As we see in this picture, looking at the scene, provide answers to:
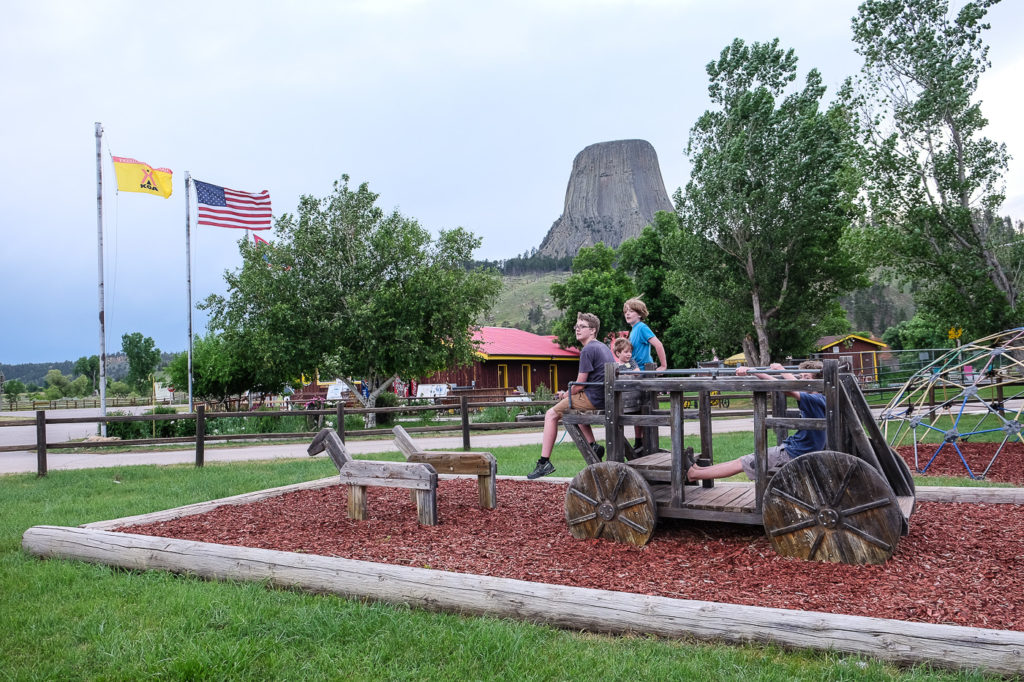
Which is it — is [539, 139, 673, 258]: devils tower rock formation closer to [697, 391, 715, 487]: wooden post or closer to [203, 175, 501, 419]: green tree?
[203, 175, 501, 419]: green tree

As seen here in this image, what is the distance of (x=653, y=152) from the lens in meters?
177

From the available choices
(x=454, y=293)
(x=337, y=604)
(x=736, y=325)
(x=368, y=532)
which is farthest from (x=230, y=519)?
(x=736, y=325)

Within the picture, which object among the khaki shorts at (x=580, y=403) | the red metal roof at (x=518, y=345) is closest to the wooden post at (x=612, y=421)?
the khaki shorts at (x=580, y=403)

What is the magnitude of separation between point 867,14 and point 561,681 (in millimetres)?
21991

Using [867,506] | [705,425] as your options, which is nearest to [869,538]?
[867,506]

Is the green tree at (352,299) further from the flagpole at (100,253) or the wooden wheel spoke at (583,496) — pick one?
the wooden wheel spoke at (583,496)

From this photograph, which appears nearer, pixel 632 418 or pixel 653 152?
pixel 632 418

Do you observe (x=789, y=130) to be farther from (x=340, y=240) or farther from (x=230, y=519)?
(x=230, y=519)

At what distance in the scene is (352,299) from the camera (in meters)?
23.0

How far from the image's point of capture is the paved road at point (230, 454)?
14578 millimetres

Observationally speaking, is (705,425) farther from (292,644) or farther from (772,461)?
(292,644)

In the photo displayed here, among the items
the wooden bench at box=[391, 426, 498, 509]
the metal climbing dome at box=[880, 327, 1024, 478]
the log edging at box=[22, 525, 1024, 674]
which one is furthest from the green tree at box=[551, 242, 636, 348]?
the log edging at box=[22, 525, 1024, 674]

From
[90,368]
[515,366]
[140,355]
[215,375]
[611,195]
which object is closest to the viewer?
[215,375]

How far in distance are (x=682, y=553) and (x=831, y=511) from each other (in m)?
1.12
